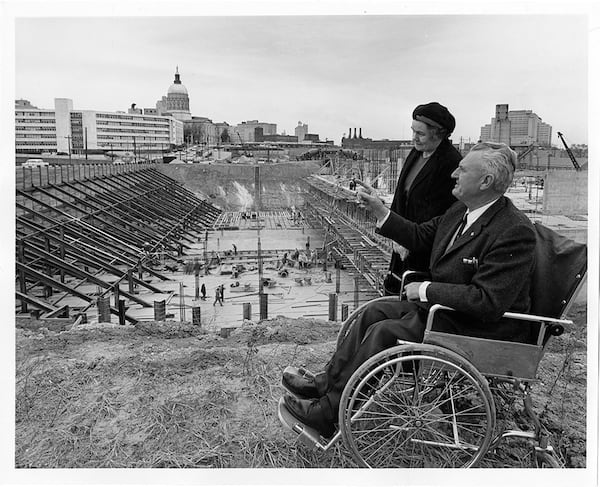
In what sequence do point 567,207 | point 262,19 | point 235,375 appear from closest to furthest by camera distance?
point 262,19
point 567,207
point 235,375

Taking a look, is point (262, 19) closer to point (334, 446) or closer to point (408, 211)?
point (408, 211)

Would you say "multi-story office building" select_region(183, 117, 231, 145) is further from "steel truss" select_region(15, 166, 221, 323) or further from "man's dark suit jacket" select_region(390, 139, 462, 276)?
"man's dark suit jacket" select_region(390, 139, 462, 276)

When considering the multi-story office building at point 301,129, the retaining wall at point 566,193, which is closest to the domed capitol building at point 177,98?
the multi-story office building at point 301,129

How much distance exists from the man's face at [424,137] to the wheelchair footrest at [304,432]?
4.07 feet

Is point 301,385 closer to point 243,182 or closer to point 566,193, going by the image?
point 566,193

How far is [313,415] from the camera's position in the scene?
6.42 feet

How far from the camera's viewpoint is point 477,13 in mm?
2137

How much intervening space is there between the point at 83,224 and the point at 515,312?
1477 centimetres

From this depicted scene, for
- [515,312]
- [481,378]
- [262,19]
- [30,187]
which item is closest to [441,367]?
[481,378]

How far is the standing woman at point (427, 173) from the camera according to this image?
7.52 ft

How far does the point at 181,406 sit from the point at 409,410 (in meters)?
1.14

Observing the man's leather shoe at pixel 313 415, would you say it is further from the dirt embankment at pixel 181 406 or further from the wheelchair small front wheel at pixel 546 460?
the wheelchair small front wheel at pixel 546 460

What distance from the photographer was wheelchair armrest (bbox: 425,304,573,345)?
1791 millimetres
